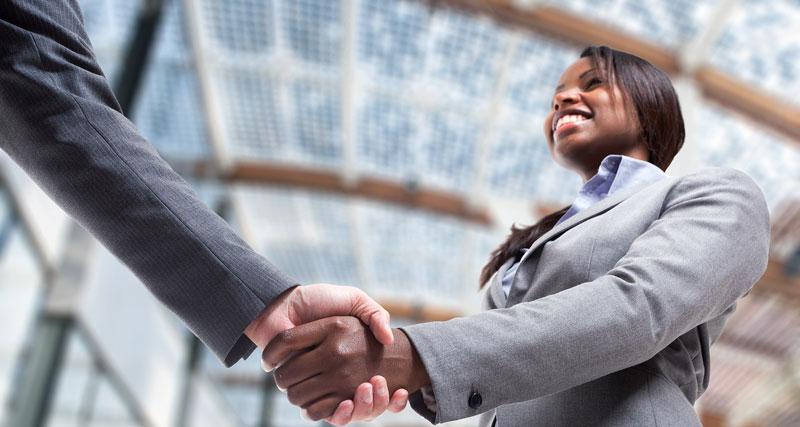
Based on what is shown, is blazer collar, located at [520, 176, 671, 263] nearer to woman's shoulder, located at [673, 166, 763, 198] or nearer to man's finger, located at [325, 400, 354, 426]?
woman's shoulder, located at [673, 166, 763, 198]

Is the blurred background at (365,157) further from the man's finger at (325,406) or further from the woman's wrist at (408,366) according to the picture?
the woman's wrist at (408,366)

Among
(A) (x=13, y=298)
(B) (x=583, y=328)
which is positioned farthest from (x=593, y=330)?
(A) (x=13, y=298)

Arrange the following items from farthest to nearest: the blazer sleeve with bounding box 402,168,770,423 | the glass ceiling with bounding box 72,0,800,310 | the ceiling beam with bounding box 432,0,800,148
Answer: the glass ceiling with bounding box 72,0,800,310
the ceiling beam with bounding box 432,0,800,148
the blazer sleeve with bounding box 402,168,770,423

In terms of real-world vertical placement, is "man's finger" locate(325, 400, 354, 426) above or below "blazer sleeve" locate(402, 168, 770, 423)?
below

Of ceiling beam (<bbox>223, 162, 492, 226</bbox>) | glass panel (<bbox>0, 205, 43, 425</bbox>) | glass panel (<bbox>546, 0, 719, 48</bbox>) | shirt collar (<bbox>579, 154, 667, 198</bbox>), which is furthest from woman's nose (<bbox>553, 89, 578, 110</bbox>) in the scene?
ceiling beam (<bbox>223, 162, 492, 226</bbox>)

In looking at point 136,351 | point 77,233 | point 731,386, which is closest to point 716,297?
point 77,233

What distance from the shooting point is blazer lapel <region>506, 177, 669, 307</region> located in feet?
6.17

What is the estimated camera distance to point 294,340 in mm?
1606

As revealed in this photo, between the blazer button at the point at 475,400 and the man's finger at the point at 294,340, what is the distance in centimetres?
30

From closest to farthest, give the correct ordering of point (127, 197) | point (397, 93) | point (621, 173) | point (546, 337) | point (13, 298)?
point (546, 337) < point (127, 197) < point (621, 173) < point (13, 298) < point (397, 93)

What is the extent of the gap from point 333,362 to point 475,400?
0.26 meters

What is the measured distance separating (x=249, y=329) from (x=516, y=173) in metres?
→ 14.2

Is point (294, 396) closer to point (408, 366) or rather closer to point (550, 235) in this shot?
point (408, 366)

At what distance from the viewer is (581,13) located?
11844 millimetres
